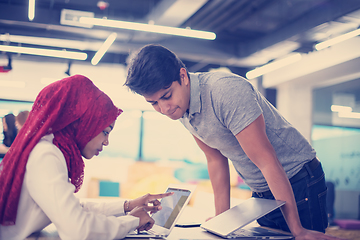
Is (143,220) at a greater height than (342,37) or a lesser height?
lesser

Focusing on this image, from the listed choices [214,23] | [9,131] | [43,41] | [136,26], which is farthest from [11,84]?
[214,23]

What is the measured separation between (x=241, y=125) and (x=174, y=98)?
29 cm

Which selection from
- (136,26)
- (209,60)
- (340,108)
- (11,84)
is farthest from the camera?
(209,60)

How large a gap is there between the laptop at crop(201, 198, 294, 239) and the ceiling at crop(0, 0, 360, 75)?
13.0ft

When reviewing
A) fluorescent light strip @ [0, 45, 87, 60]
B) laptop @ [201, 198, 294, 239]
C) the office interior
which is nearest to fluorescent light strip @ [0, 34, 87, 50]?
the office interior

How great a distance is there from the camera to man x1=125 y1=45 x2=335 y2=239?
1078mm

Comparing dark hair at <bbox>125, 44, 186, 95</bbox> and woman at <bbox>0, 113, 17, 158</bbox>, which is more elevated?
dark hair at <bbox>125, 44, 186, 95</bbox>

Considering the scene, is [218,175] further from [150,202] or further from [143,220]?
[143,220]

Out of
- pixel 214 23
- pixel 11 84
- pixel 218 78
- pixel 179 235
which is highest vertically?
pixel 214 23

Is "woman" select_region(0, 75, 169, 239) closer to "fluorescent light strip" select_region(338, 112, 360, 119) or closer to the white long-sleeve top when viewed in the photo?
the white long-sleeve top

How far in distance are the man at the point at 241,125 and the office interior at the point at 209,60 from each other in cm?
356

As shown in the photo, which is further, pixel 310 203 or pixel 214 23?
pixel 214 23

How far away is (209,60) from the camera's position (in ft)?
22.6

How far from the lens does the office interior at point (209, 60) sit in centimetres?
527
